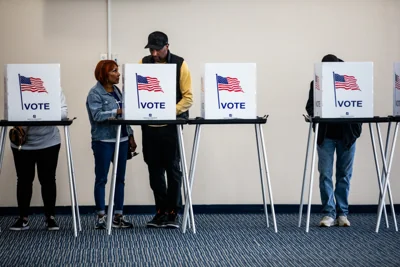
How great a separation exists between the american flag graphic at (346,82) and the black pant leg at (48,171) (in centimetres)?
226

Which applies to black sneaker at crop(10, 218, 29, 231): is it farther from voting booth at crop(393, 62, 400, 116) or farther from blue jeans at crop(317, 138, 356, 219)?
voting booth at crop(393, 62, 400, 116)

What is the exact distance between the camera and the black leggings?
655cm

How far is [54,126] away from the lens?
661 cm

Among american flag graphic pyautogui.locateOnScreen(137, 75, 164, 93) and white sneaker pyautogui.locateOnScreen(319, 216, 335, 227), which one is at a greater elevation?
american flag graphic pyautogui.locateOnScreen(137, 75, 164, 93)

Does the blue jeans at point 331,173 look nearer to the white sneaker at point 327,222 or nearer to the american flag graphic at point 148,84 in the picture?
the white sneaker at point 327,222

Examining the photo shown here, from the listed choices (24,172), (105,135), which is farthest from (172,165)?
(24,172)

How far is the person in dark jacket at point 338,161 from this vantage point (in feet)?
22.3

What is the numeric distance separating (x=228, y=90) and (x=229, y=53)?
158 centimetres

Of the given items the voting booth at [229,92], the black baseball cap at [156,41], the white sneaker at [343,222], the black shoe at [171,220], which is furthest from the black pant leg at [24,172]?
the white sneaker at [343,222]

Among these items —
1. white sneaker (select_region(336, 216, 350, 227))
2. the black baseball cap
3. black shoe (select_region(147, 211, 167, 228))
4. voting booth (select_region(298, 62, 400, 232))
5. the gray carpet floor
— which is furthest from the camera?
white sneaker (select_region(336, 216, 350, 227))

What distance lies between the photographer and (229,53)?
305 inches

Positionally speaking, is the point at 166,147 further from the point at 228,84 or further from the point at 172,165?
the point at 228,84

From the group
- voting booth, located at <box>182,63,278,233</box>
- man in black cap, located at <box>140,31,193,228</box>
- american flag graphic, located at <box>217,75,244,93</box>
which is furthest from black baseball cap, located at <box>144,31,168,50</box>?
american flag graphic, located at <box>217,75,244,93</box>

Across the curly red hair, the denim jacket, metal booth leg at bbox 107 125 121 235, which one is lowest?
metal booth leg at bbox 107 125 121 235
